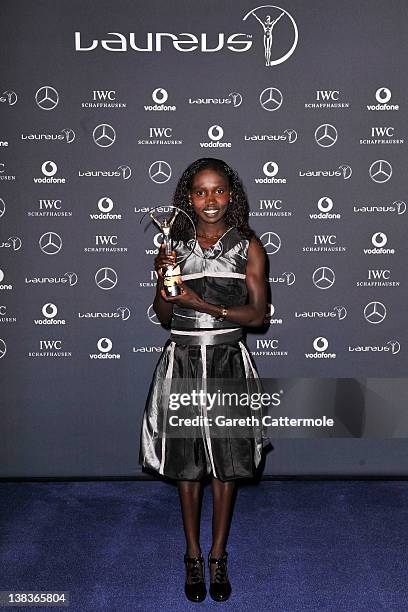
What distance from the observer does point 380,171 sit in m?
3.47

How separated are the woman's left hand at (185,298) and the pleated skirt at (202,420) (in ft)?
0.67

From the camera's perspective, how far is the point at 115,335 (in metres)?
3.56

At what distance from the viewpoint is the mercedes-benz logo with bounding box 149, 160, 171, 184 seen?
3469 millimetres

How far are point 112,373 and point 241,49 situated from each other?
189cm

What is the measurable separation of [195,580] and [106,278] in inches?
67.2

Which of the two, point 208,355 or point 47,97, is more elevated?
point 47,97

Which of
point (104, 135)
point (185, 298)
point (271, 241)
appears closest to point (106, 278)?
point (104, 135)

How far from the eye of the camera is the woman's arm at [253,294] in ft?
7.62

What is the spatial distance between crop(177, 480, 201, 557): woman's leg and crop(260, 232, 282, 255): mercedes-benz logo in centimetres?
152

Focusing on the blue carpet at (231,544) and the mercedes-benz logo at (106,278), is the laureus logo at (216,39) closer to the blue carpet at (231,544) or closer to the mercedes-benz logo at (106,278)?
the mercedes-benz logo at (106,278)

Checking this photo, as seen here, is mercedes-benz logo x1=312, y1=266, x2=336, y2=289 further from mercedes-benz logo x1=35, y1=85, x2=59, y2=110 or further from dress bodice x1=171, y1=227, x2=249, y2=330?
mercedes-benz logo x1=35, y1=85, x2=59, y2=110

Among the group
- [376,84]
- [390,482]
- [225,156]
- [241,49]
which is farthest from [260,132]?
[390,482]

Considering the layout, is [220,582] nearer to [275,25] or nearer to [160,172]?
[160,172]

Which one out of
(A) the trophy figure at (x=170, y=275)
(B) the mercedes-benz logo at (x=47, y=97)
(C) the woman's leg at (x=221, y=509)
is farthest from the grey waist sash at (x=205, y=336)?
(B) the mercedes-benz logo at (x=47, y=97)
